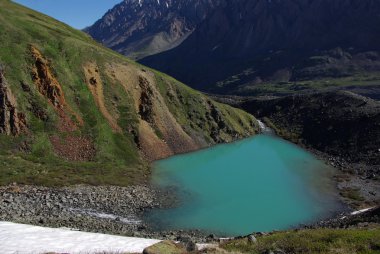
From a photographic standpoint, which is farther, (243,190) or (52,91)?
(52,91)

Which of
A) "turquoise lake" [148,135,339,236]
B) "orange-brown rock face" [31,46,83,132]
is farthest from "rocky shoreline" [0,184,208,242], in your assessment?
"orange-brown rock face" [31,46,83,132]

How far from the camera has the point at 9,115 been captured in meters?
70.9

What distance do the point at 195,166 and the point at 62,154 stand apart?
2644 centimetres

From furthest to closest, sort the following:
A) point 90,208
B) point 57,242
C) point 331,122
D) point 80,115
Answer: point 331,122, point 80,115, point 90,208, point 57,242

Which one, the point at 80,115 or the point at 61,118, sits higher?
the point at 80,115

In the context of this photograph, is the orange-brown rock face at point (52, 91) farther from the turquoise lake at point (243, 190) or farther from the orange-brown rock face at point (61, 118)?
the turquoise lake at point (243, 190)

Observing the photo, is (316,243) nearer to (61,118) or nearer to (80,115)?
(61,118)

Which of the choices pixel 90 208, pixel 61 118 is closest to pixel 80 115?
pixel 61 118

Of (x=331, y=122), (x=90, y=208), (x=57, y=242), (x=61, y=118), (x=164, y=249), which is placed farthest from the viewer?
(x=331, y=122)

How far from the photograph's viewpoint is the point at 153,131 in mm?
93250

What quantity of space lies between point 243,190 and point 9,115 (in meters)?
40.8

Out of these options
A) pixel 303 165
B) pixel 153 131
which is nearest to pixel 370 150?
pixel 303 165

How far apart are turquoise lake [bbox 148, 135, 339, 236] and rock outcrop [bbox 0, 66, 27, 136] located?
24.6m

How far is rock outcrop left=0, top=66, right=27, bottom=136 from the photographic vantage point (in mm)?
70000
